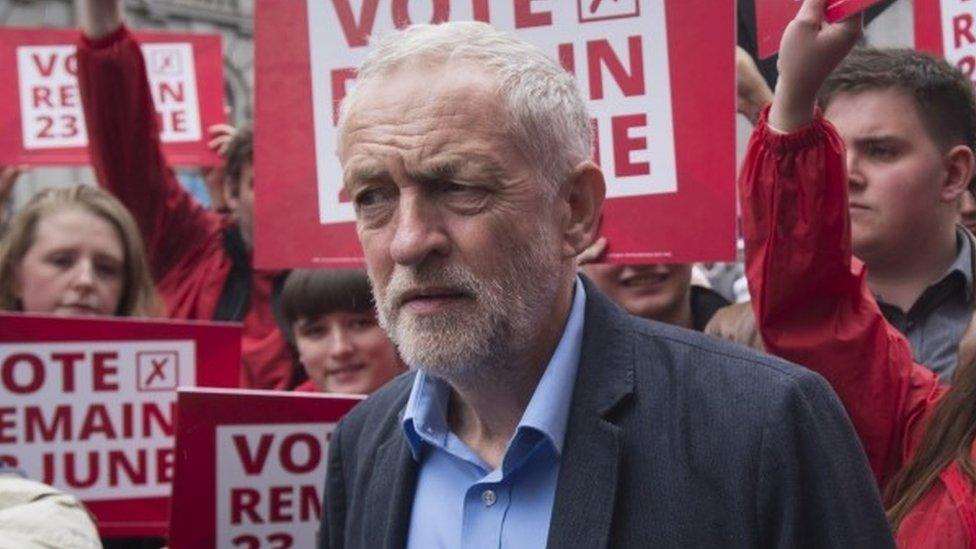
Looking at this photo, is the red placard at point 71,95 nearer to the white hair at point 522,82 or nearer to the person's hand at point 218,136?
the person's hand at point 218,136

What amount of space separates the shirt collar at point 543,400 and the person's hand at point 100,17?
243 cm

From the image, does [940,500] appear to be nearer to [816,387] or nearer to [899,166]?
[816,387]

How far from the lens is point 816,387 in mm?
2186

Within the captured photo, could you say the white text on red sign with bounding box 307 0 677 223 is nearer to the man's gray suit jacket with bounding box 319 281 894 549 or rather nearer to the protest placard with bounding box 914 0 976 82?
the protest placard with bounding box 914 0 976 82

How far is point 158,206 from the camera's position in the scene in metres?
5.20

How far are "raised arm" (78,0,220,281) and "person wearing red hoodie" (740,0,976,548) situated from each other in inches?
90.5

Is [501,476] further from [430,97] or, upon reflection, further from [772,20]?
[772,20]

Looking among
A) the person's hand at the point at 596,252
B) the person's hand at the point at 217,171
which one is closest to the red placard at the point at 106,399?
the person's hand at the point at 596,252

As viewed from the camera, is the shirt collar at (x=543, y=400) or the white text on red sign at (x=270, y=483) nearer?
the shirt collar at (x=543, y=400)

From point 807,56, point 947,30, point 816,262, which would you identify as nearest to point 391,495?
point 816,262

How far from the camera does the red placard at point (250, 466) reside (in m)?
3.58

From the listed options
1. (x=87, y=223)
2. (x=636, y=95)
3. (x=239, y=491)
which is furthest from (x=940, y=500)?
(x=87, y=223)

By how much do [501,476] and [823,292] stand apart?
2.61ft

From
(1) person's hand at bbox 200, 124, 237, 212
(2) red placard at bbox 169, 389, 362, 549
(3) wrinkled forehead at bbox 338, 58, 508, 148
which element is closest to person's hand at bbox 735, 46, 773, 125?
(2) red placard at bbox 169, 389, 362, 549
